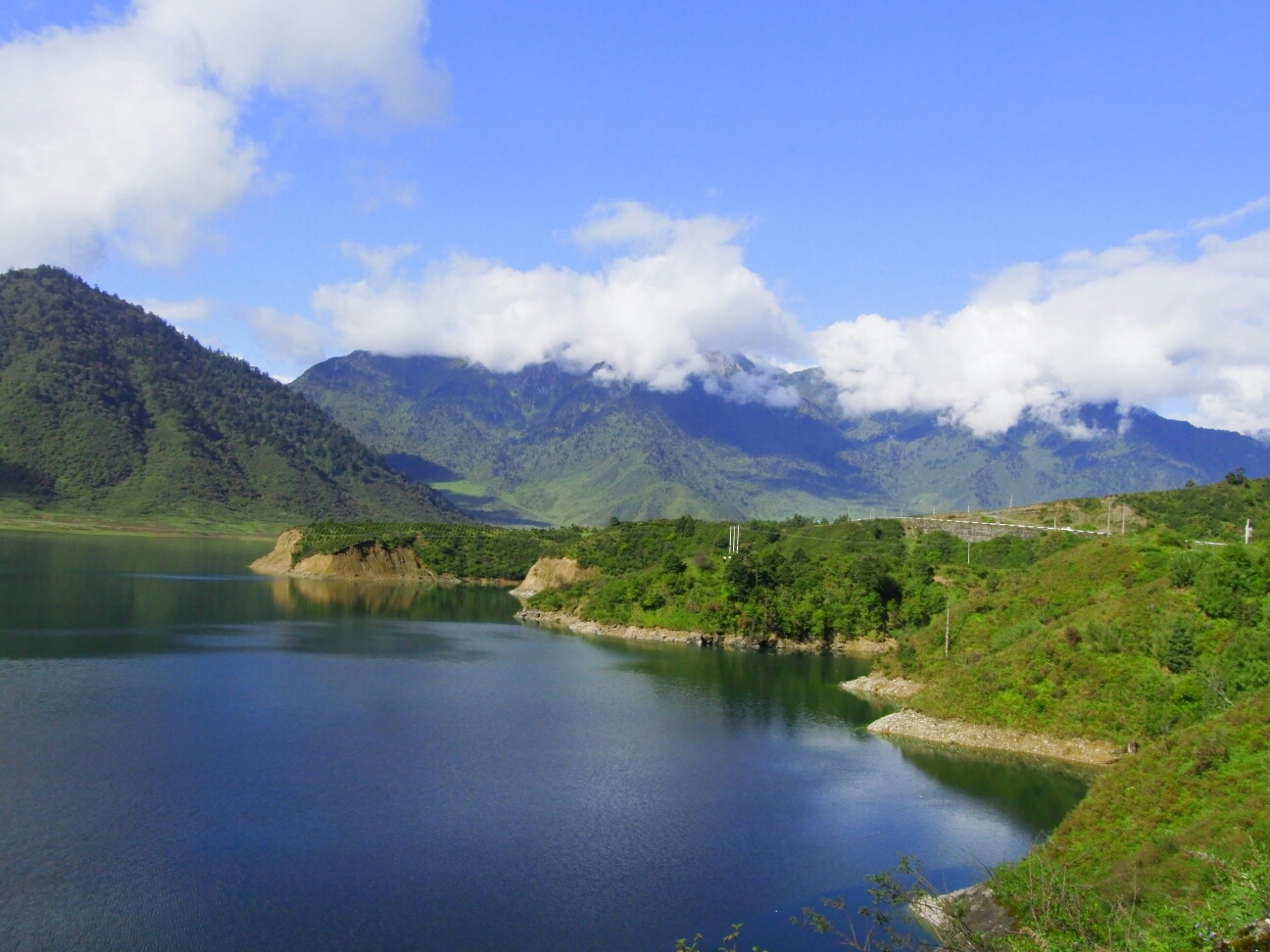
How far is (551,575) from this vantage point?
12400cm

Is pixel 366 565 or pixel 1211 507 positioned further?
pixel 366 565

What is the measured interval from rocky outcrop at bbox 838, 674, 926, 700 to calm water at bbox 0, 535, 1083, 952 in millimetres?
1631

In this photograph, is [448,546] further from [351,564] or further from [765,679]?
[765,679]

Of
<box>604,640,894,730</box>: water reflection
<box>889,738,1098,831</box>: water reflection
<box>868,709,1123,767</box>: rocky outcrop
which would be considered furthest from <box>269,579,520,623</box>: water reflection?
<box>889,738,1098,831</box>: water reflection

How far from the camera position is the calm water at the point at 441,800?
91.0ft

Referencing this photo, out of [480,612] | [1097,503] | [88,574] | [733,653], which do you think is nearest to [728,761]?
[733,653]

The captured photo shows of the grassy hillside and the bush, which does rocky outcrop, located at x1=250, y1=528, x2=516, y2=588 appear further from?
the bush

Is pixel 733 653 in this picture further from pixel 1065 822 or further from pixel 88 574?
pixel 88 574

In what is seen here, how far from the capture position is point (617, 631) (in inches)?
3588

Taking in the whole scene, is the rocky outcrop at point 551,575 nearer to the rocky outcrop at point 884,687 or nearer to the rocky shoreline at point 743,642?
the rocky shoreline at point 743,642

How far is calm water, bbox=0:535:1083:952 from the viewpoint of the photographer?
27.8m

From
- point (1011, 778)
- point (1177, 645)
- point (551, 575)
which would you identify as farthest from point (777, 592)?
point (1011, 778)

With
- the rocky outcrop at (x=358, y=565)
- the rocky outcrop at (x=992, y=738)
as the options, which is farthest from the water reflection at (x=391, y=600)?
the rocky outcrop at (x=992, y=738)

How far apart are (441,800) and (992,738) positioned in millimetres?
27067
